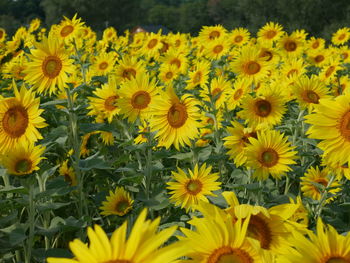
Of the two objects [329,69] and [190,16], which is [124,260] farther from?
[190,16]

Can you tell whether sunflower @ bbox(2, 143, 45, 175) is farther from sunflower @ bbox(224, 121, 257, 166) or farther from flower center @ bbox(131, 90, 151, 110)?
sunflower @ bbox(224, 121, 257, 166)

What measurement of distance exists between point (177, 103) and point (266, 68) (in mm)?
2418

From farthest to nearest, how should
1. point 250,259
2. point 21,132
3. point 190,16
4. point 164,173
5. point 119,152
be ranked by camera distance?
point 190,16
point 119,152
point 164,173
point 21,132
point 250,259

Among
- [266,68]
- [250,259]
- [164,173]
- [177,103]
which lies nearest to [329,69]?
[266,68]

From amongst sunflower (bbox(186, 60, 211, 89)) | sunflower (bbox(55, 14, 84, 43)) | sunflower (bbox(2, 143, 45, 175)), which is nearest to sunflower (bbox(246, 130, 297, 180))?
sunflower (bbox(2, 143, 45, 175))

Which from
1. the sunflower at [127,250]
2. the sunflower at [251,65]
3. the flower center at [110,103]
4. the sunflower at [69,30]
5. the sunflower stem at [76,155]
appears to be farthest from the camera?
the sunflower at [251,65]

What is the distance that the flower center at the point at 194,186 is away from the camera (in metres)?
3.07

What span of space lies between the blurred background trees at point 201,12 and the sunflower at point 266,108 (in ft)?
58.1

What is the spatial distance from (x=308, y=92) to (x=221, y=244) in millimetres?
3250

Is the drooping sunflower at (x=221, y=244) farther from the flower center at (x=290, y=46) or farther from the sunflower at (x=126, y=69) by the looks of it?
the flower center at (x=290, y=46)

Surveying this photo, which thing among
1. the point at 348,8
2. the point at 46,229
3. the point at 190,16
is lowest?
the point at 46,229

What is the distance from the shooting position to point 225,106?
17.2 ft

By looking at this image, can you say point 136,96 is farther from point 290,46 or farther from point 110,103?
point 290,46

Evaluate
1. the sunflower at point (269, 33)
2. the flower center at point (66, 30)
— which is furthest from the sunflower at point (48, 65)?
the sunflower at point (269, 33)
